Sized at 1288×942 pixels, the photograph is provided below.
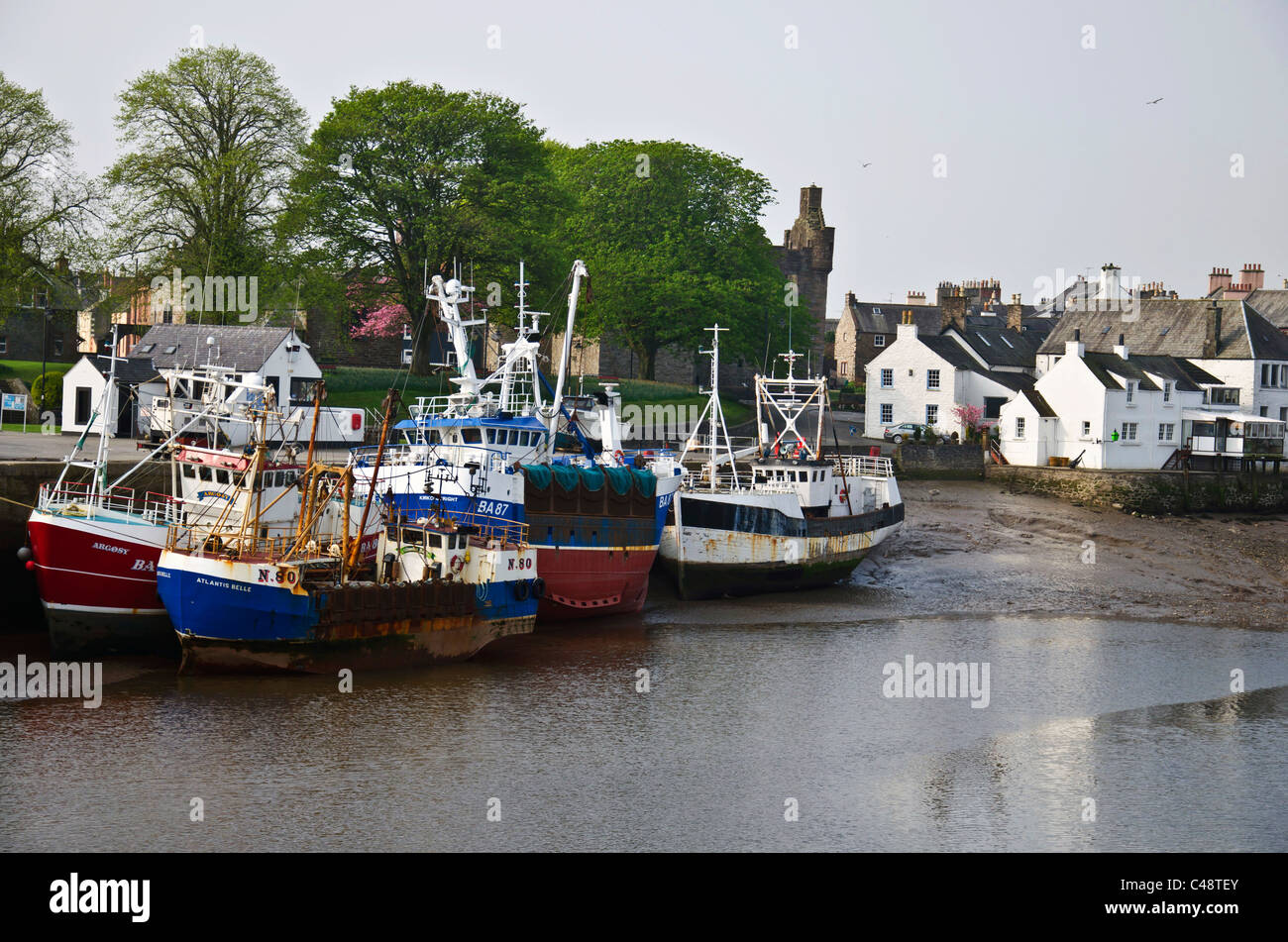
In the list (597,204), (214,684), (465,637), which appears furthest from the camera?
(597,204)

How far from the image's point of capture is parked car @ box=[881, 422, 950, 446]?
64375 millimetres

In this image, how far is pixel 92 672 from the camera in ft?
84.3

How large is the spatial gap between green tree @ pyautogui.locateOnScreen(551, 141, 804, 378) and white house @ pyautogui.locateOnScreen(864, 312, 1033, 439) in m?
6.86

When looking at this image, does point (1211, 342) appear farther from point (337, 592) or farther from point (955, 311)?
point (337, 592)

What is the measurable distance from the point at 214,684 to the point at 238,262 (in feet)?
110

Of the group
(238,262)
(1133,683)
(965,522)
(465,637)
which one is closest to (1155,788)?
(1133,683)

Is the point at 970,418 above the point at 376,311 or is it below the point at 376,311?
below

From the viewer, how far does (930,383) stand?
68.6m

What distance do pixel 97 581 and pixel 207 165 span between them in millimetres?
32667

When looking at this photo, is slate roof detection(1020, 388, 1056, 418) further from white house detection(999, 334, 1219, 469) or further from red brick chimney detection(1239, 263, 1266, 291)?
red brick chimney detection(1239, 263, 1266, 291)

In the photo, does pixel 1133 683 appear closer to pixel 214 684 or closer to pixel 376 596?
pixel 376 596

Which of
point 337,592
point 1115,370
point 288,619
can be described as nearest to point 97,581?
point 288,619

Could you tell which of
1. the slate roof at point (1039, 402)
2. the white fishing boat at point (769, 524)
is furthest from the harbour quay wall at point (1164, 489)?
the white fishing boat at point (769, 524)

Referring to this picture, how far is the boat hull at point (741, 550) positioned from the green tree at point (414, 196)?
21882mm
